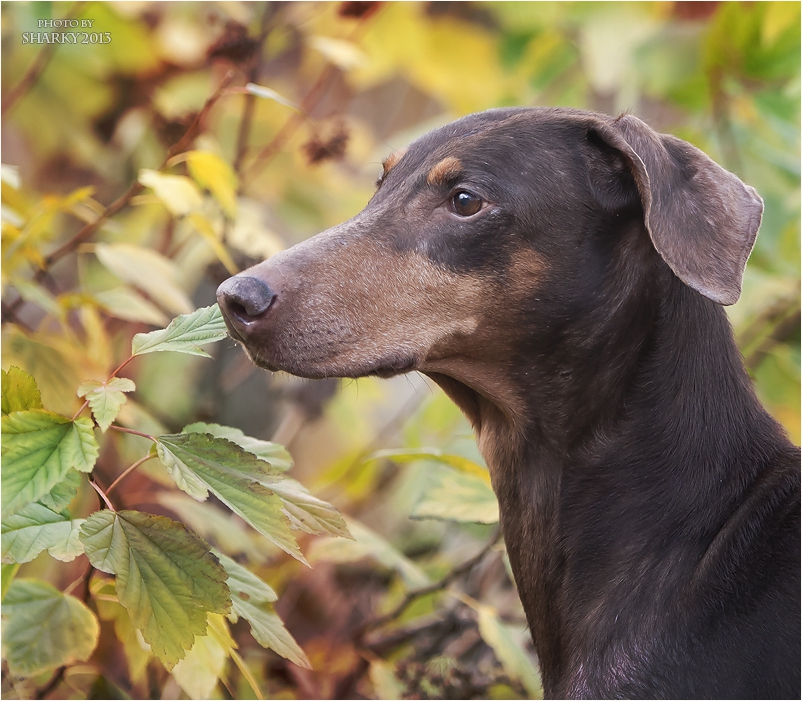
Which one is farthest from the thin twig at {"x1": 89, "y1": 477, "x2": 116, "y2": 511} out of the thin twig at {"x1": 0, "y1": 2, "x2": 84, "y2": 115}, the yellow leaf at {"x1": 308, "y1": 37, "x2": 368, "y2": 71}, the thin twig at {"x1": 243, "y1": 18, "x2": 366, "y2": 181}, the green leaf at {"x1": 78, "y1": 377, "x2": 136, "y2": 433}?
the thin twig at {"x1": 0, "y1": 2, "x2": 84, "y2": 115}

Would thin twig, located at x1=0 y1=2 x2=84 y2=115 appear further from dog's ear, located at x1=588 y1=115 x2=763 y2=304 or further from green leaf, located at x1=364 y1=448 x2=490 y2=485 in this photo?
dog's ear, located at x1=588 y1=115 x2=763 y2=304

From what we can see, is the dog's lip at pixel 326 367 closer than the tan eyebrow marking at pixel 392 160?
Yes

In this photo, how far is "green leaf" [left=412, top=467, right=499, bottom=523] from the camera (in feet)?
7.57

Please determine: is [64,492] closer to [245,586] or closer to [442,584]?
[245,586]

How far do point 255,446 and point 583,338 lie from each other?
0.81 m

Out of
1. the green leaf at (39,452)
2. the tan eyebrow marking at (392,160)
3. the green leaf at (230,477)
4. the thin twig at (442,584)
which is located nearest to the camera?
the green leaf at (39,452)

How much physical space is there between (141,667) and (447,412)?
1.83 m

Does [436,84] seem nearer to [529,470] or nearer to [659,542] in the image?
[529,470]

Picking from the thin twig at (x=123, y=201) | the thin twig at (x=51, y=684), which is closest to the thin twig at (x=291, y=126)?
the thin twig at (x=123, y=201)

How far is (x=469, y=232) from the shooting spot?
1942mm

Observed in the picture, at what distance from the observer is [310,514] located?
1.83 meters

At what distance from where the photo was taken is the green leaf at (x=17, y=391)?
1686mm

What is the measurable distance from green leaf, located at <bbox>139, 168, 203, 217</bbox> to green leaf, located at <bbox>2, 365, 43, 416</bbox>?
2.47 ft

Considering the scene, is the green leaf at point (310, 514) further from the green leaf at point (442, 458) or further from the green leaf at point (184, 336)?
the green leaf at point (442, 458)
